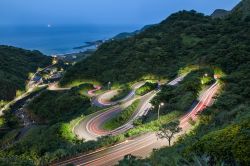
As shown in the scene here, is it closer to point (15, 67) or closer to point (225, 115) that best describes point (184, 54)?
point (225, 115)

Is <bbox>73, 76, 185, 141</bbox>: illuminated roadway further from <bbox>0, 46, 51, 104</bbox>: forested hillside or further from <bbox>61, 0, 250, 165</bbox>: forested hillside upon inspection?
<bbox>0, 46, 51, 104</bbox>: forested hillside

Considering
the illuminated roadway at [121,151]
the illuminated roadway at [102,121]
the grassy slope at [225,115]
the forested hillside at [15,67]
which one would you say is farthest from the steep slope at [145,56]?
the illuminated roadway at [121,151]

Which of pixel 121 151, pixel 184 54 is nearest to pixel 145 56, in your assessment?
pixel 184 54

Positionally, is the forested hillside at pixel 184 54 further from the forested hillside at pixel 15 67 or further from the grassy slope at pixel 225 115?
the forested hillside at pixel 15 67

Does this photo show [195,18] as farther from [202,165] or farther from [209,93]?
[202,165]

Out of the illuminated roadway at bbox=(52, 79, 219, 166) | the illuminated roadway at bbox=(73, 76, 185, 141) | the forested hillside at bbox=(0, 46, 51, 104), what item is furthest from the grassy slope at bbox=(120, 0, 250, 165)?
the forested hillside at bbox=(0, 46, 51, 104)

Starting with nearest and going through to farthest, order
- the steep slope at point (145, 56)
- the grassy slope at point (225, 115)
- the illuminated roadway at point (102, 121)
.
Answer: the grassy slope at point (225, 115) < the illuminated roadway at point (102, 121) < the steep slope at point (145, 56)

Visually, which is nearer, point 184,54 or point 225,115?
point 225,115

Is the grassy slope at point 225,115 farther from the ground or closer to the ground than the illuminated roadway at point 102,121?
farther from the ground

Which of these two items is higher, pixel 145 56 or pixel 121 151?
pixel 145 56
